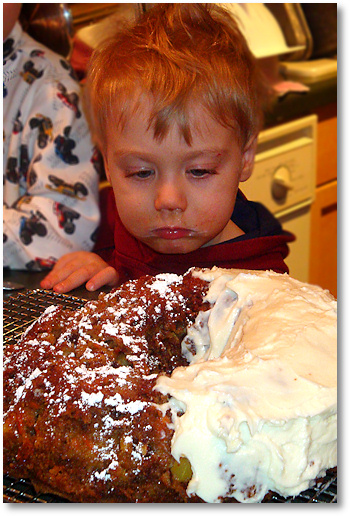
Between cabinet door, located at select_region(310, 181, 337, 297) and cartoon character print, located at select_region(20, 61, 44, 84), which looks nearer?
cabinet door, located at select_region(310, 181, 337, 297)

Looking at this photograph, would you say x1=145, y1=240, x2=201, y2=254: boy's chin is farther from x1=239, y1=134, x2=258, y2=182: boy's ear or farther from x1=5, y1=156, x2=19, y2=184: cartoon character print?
x1=5, y1=156, x2=19, y2=184: cartoon character print

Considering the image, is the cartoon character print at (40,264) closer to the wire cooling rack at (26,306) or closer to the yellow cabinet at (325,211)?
the wire cooling rack at (26,306)

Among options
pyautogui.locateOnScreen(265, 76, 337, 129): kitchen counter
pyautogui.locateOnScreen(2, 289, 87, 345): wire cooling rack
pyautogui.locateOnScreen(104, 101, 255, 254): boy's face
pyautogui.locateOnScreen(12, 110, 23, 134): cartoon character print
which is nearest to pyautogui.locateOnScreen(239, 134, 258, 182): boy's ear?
pyautogui.locateOnScreen(104, 101, 255, 254): boy's face

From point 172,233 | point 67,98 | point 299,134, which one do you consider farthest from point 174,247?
point 67,98

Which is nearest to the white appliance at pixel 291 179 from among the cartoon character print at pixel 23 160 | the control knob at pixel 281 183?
the control knob at pixel 281 183

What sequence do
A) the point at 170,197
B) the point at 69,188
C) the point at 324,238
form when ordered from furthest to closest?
the point at 69,188 → the point at 324,238 → the point at 170,197

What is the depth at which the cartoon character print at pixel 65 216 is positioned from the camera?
0.83m

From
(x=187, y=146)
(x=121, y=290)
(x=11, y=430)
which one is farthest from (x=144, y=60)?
(x=11, y=430)

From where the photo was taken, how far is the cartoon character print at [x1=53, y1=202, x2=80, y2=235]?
0.83 meters

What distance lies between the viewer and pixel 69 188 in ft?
2.82

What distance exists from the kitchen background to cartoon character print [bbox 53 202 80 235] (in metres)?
0.17

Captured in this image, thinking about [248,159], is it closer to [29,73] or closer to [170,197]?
[170,197]

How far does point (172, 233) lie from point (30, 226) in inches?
13.1

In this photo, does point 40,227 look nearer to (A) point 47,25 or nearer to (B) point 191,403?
(A) point 47,25
